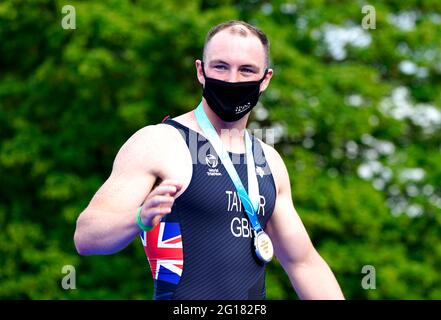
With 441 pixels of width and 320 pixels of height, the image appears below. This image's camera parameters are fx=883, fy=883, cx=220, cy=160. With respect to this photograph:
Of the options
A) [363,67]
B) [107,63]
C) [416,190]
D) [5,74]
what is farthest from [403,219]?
[5,74]

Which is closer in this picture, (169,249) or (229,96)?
(169,249)

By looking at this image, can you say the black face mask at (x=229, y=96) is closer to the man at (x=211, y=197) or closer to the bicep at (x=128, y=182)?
the man at (x=211, y=197)

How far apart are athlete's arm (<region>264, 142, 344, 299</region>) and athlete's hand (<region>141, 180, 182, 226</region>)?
1.28m

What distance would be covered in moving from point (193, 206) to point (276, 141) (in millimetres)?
15299

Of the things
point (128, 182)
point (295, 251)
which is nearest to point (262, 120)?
point (295, 251)

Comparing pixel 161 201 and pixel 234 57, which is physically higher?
pixel 234 57

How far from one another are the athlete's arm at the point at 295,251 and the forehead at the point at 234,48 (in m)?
0.68

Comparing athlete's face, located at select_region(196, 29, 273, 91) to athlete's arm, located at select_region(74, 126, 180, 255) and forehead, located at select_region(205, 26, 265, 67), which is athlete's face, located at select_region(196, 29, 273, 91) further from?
athlete's arm, located at select_region(74, 126, 180, 255)

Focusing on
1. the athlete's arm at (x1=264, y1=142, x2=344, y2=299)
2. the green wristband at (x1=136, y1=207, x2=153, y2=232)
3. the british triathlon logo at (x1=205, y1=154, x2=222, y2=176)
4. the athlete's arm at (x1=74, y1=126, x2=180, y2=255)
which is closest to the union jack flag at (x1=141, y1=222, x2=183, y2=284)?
the athlete's arm at (x1=74, y1=126, x2=180, y2=255)

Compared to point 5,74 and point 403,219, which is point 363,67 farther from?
point 5,74

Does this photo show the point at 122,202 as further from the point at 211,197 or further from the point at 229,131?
the point at 229,131

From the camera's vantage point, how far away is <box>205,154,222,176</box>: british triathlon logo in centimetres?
486

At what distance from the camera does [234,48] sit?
4.90 meters

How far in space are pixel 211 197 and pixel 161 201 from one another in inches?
32.6
